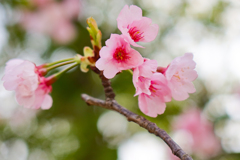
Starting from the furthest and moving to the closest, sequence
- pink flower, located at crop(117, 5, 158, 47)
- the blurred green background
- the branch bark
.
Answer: the blurred green background, pink flower, located at crop(117, 5, 158, 47), the branch bark

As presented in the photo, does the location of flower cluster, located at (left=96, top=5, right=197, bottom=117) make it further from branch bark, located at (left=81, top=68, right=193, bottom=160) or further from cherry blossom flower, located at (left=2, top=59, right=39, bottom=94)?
cherry blossom flower, located at (left=2, top=59, right=39, bottom=94)

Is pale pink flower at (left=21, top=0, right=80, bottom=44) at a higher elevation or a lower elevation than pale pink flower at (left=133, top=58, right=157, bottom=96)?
lower

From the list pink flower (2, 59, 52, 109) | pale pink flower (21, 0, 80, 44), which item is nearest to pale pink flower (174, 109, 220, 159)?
pale pink flower (21, 0, 80, 44)

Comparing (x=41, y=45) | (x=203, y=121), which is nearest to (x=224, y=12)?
(x=203, y=121)

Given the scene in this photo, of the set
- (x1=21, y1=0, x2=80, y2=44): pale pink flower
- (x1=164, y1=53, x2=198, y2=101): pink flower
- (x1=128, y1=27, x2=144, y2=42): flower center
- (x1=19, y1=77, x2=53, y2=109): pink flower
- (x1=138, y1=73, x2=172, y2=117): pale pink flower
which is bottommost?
(x1=21, y1=0, x2=80, y2=44): pale pink flower

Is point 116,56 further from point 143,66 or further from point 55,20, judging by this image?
point 55,20

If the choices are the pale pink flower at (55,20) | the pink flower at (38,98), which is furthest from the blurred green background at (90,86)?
the pink flower at (38,98)

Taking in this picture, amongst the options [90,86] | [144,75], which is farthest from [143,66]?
[90,86]

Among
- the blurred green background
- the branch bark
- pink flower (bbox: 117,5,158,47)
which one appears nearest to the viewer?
the branch bark
